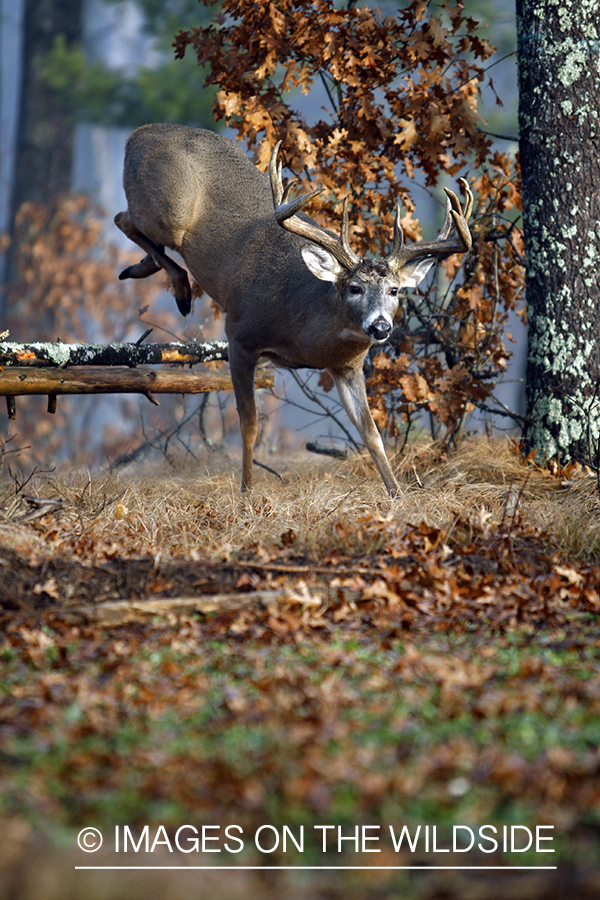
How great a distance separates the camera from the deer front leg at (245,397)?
627cm

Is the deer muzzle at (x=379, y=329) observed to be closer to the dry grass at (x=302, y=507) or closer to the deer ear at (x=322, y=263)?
the deer ear at (x=322, y=263)

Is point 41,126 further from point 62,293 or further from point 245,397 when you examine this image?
point 245,397

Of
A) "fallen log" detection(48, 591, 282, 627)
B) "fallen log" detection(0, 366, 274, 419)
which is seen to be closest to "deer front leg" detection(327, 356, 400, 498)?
"fallen log" detection(0, 366, 274, 419)

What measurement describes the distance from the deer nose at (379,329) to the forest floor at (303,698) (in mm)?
966

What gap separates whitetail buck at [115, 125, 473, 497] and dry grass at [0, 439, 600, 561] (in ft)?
1.63

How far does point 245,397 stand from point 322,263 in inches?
47.6

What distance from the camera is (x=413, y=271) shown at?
5.77m

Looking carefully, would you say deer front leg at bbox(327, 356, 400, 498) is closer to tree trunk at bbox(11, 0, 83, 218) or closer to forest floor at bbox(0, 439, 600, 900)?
forest floor at bbox(0, 439, 600, 900)

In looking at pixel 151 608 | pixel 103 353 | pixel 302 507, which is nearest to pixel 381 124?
pixel 103 353

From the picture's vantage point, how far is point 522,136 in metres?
6.13

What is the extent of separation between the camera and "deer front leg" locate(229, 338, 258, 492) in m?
6.27

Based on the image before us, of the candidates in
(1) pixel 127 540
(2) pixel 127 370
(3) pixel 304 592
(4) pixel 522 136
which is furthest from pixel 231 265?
(3) pixel 304 592

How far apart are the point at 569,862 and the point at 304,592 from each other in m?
1.86

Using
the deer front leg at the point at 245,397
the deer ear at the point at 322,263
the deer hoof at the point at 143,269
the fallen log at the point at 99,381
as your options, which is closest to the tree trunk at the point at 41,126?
the deer hoof at the point at 143,269
